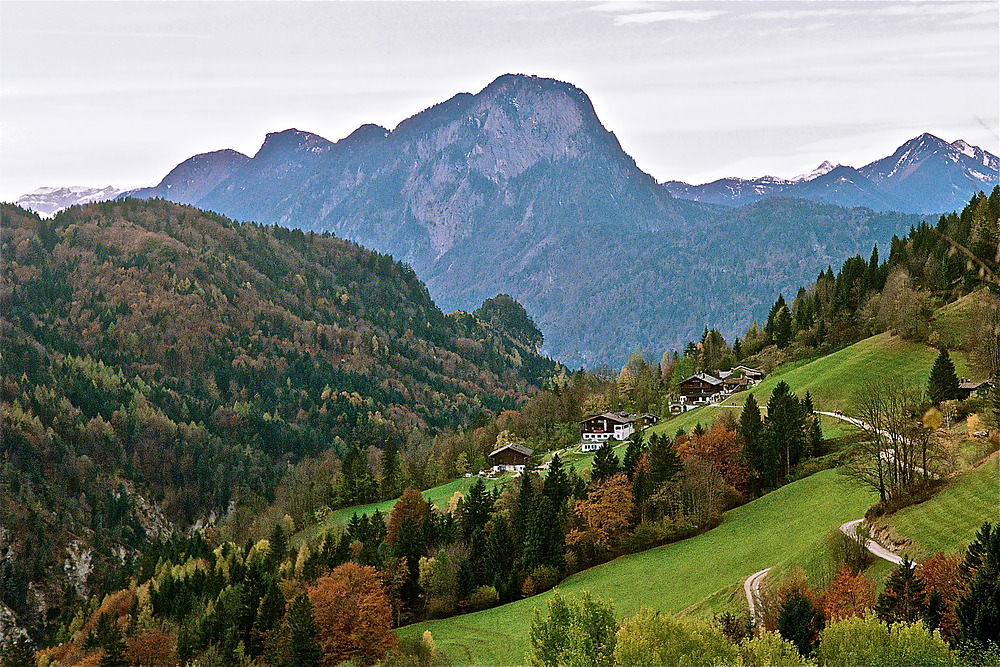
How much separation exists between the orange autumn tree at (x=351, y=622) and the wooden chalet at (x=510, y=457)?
41160 millimetres

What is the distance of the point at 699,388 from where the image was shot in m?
105

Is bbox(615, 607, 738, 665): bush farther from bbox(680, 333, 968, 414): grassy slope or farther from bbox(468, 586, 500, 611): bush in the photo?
bbox(680, 333, 968, 414): grassy slope

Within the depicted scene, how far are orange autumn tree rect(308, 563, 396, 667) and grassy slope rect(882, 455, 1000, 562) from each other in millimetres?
28880

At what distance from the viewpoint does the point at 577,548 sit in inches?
2549

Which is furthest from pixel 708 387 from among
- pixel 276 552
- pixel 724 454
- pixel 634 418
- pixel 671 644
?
pixel 671 644

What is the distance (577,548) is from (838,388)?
33838 millimetres

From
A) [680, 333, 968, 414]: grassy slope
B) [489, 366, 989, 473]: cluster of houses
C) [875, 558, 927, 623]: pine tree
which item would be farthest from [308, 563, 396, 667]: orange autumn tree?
[680, 333, 968, 414]: grassy slope

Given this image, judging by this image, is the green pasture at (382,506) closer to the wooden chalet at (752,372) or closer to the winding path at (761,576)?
the wooden chalet at (752,372)

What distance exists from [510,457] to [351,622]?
4563 cm

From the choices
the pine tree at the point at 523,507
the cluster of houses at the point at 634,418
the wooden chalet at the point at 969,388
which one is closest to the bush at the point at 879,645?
the pine tree at the point at 523,507

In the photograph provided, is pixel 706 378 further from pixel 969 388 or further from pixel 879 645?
pixel 879 645

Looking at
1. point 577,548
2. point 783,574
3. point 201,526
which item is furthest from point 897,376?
point 201,526

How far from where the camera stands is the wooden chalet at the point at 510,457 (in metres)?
98.1

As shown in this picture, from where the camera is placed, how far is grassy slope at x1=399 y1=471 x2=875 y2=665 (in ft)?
165
